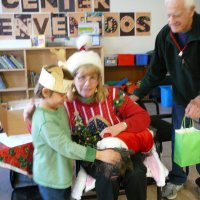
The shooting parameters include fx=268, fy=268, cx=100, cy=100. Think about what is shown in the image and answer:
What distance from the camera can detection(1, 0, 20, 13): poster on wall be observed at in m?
4.43

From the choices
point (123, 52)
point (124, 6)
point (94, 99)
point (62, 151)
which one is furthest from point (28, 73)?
point (62, 151)

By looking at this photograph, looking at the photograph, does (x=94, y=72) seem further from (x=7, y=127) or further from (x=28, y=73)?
(x=28, y=73)

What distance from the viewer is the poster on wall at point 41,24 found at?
457 cm

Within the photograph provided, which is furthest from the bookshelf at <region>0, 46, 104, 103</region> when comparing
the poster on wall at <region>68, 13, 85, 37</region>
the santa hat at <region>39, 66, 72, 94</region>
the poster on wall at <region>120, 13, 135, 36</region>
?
the santa hat at <region>39, 66, 72, 94</region>

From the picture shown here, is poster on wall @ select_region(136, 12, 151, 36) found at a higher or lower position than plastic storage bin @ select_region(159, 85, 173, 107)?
higher

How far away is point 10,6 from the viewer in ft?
14.6

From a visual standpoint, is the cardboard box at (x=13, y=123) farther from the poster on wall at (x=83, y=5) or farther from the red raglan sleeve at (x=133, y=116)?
the poster on wall at (x=83, y=5)

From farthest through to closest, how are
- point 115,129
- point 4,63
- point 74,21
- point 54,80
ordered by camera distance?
point 74,21, point 4,63, point 115,129, point 54,80

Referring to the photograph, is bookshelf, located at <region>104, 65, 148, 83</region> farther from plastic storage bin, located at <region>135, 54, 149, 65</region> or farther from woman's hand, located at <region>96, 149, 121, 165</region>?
woman's hand, located at <region>96, 149, 121, 165</region>

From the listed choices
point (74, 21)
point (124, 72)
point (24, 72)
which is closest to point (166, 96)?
point (124, 72)

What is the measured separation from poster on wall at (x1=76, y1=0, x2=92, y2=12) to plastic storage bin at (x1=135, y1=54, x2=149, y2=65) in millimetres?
1185

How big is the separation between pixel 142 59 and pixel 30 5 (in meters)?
2.13

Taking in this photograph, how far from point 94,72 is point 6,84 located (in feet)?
10.9

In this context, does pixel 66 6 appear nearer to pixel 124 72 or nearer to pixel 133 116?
pixel 124 72
